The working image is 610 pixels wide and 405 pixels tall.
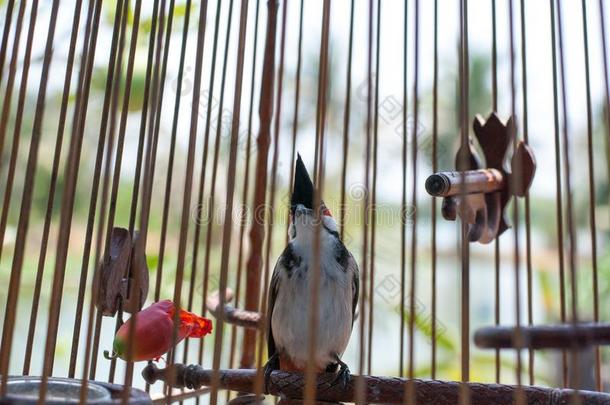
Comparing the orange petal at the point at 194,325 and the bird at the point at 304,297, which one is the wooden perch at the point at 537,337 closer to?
the orange petal at the point at 194,325

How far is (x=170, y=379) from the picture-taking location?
27.9 inches

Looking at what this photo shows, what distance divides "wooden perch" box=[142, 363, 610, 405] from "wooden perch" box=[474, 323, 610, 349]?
8 centimetres

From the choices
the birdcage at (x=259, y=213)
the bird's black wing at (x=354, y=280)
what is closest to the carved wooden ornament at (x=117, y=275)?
the birdcage at (x=259, y=213)

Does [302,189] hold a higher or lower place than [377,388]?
higher

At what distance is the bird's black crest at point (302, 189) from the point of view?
1.31 meters

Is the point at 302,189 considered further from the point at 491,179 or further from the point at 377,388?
the point at 377,388

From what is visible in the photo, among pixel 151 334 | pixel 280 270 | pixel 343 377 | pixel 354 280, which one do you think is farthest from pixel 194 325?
pixel 354 280

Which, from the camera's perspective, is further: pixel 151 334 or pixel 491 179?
pixel 491 179

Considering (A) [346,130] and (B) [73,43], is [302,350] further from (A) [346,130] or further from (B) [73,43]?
(B) [73,43]

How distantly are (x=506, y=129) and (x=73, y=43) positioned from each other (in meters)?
0.90

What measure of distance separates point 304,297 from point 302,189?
0.77 feet

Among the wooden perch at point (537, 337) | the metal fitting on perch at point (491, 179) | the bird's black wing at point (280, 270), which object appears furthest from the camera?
the bird's black wing at point (280, 270)

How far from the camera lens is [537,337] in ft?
1.92

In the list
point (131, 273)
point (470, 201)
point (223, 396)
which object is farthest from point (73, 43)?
point (223, 396)
